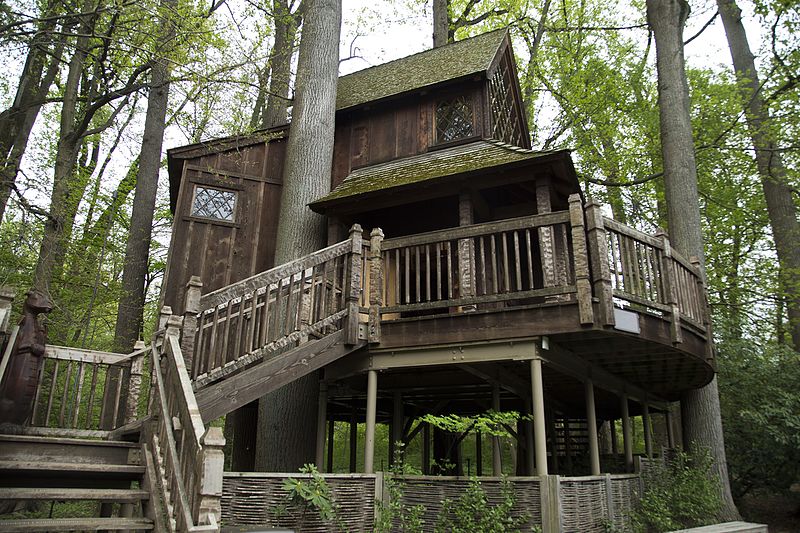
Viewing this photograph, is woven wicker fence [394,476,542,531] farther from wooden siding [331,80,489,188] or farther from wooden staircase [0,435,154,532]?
wooden siding [331,80,489,188]

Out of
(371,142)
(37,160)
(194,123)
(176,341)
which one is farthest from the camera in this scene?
(37,160)

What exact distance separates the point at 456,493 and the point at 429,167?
17.4 feet

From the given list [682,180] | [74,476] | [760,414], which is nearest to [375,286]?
[74,476]

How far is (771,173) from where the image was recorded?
15.2m

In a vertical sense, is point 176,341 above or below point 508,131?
below

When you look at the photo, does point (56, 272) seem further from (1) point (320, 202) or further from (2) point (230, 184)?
(1) point (320, 202)

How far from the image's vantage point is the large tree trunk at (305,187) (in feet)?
27.5

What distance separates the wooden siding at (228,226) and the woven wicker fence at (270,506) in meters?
4.67

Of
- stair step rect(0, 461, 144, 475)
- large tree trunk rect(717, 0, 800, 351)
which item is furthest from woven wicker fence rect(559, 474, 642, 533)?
large tree trunk rect(717, 0, 800, 351)

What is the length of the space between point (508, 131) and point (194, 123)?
6472mm

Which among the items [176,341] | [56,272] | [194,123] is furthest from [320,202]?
[56,272]

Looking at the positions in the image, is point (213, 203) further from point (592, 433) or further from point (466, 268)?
point (592, 433)

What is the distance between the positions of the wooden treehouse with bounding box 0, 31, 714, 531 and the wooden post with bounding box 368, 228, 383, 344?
29mm

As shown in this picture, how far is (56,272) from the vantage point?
39.4 feet
